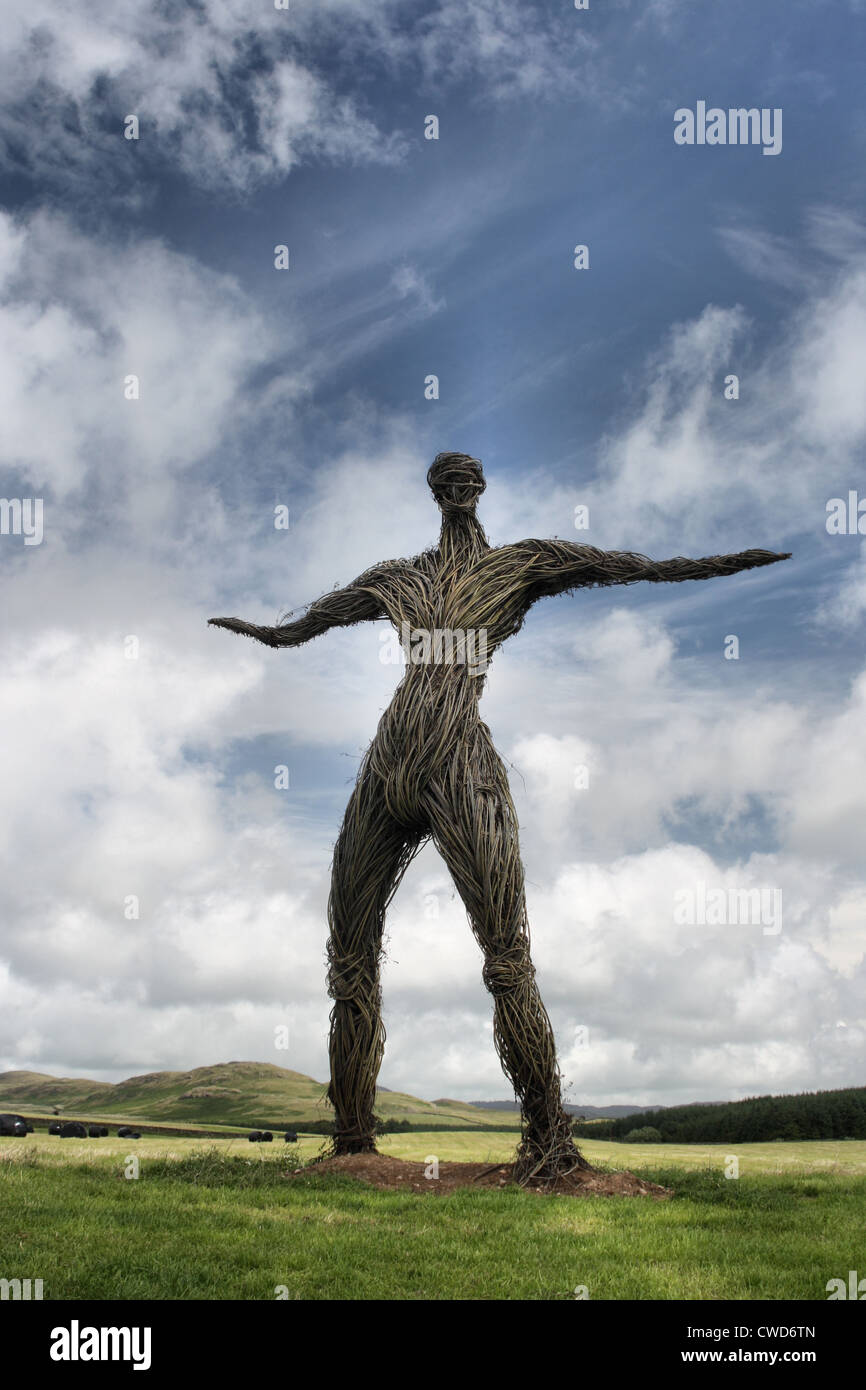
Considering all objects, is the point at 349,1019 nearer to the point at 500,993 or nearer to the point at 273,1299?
the point at 500,993

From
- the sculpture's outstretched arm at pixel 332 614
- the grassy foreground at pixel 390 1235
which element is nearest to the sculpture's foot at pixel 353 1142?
the grassy foreground at pixel 390 1235

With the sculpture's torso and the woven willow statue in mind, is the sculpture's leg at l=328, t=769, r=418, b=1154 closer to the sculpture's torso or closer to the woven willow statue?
the woven willow statue

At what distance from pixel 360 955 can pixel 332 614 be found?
3833 millimetres

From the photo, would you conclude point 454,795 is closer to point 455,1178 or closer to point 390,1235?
point 455,1178

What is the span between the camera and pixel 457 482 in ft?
36.0

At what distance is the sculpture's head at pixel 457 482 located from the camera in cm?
1098

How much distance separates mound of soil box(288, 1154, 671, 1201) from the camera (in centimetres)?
868

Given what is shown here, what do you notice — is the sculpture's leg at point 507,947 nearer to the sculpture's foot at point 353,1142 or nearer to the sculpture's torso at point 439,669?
the sculpture's torso at point 439,669

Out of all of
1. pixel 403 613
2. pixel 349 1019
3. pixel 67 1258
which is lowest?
pixel 67 1258

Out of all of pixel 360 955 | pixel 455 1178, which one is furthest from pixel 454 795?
pixel 455 1178

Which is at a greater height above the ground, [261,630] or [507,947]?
[261,630]

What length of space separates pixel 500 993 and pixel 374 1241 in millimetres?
3074
